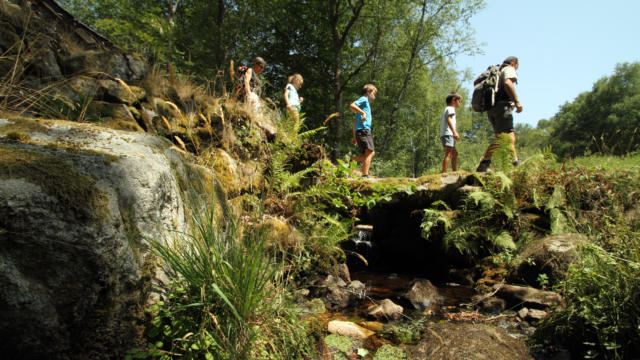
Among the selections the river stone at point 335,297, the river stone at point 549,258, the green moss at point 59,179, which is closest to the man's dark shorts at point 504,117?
the river stone at point 549,258

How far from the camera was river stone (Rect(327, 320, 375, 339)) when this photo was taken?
10.2ft

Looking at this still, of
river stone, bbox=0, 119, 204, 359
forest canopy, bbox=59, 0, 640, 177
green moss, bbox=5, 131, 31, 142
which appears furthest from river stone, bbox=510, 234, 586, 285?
forest canopy, bbox=59, 0, 640, 177

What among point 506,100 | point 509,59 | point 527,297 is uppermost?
point 509,59

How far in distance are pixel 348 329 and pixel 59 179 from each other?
288 centimetres

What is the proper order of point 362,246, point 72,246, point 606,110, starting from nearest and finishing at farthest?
point 72,246, point 362,246, point 606,110

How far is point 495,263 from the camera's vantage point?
5.04 meters

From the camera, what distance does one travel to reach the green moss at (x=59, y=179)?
4.86ft

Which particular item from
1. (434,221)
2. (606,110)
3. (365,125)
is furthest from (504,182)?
(606,110)

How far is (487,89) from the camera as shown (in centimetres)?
651

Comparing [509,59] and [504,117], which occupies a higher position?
[509,59]

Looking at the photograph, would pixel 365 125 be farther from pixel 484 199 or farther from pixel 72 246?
pixel 72 246

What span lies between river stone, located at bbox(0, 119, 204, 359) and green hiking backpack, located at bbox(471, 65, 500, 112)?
6.97 meters

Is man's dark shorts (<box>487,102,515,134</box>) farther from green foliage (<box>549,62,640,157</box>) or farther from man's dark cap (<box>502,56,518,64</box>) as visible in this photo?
green foliage (<box>549,62,640,157</box>)

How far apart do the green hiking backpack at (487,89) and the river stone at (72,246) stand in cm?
697
